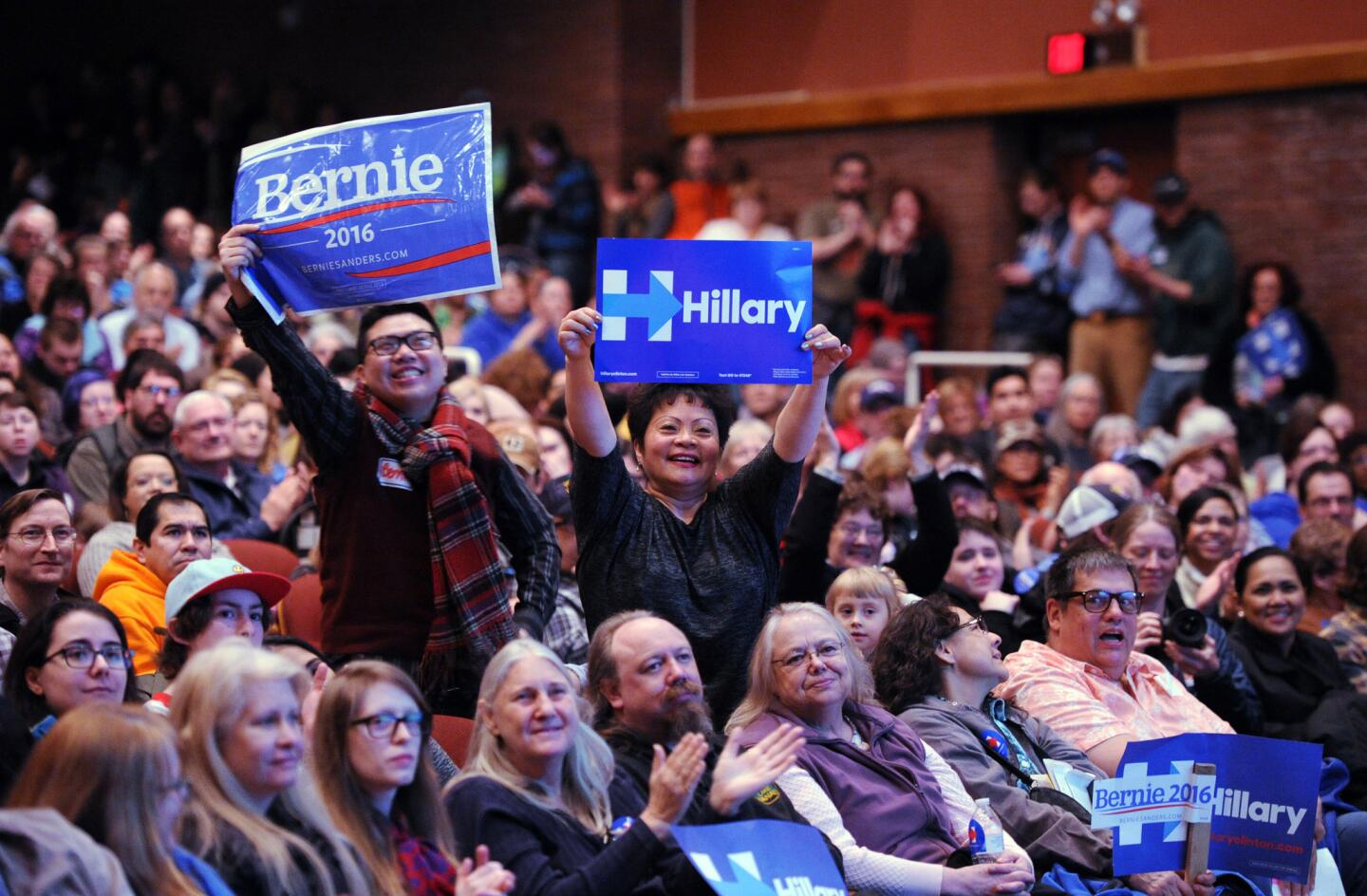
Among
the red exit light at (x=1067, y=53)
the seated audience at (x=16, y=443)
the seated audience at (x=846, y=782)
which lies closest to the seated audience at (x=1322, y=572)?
the seated audience at (x=846, y=782)

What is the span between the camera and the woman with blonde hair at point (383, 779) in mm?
3561

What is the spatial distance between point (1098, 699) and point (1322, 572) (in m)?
2.10

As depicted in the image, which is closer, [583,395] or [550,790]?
[550,790]

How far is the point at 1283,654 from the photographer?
21.3 ft

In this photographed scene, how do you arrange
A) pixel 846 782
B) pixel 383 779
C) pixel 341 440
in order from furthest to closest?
pixel 341 440 → pixel 846 782 → pixel 383 779

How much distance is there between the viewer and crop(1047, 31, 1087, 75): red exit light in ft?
39.8

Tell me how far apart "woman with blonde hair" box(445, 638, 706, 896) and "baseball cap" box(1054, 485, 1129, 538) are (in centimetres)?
344

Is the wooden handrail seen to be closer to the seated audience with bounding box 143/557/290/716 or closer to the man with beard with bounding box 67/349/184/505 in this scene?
the man with beard with bounding box 67/349/184/505

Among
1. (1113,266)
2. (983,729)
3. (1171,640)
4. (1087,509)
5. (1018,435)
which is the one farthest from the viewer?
(1113,266)

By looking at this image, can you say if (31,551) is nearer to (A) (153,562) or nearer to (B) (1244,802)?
(A) (153,562)

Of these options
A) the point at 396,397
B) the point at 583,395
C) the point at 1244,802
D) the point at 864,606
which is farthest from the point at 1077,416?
the point at 583,395

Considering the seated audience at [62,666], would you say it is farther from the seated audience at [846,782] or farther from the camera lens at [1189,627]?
the camera lens at [1189,627]

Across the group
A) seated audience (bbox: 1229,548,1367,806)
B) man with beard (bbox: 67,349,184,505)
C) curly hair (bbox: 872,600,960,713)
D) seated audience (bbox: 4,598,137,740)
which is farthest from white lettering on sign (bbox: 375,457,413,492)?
seated audience (bbox: 1229,548,1367,806)

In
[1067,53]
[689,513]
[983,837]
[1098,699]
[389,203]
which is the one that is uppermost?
[1067,53]
